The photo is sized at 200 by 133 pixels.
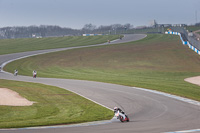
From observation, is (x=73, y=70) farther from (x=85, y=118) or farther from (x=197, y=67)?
(x=85, y=118)

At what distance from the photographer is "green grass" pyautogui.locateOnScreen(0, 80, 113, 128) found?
17891 millimetres

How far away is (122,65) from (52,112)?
1376 inches

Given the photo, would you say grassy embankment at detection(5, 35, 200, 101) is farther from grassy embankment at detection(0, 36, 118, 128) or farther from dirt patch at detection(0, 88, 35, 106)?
dirt patch at detection(0, 88, 35, 106)

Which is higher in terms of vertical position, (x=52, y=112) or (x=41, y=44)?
(x=41, y=44)

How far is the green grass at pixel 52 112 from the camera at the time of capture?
58.7 feet

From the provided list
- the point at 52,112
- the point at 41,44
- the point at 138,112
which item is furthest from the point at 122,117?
the point at 41,44

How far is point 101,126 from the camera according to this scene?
1661cm

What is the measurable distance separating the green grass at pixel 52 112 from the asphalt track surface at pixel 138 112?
3.71 ft

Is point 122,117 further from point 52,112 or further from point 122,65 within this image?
point 122,65

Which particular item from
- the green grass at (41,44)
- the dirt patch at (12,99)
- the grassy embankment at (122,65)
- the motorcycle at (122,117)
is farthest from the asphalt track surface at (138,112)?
the green grass at (41,44)

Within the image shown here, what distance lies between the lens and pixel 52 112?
2091cm

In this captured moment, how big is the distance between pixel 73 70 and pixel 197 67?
61.3 feet

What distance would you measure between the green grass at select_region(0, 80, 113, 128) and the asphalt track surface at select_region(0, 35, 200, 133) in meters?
1.13

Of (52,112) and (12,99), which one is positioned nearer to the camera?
(52,112)
